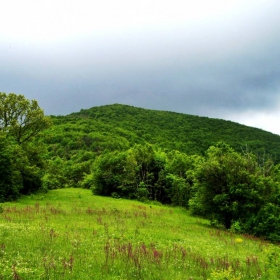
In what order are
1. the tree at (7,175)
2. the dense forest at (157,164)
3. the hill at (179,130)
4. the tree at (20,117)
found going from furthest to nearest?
the hill at (179,130), the tree at (20,117), the tree at (7,175), the dense forest at (157,164)

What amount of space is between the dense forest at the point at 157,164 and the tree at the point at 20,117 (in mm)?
153

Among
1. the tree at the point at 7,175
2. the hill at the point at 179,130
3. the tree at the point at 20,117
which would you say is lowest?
the tree at the point at 7,175

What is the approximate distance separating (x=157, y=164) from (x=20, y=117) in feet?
95.5

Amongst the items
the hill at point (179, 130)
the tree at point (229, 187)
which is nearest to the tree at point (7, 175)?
the tree at point (229, 187)

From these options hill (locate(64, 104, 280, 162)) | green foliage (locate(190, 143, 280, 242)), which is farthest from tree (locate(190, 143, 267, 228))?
hill (locate(64, 104, 280, 162))

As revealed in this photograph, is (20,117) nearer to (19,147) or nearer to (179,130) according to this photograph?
(19,147)

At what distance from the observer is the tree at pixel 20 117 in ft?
147

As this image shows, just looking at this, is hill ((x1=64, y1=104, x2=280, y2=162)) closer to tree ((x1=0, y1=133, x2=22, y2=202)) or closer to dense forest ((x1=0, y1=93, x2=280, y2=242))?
dense forest ((x1=0, y1=93, x2=280, y2=242))

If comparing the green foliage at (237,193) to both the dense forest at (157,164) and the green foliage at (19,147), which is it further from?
the green foliage at (19,147)

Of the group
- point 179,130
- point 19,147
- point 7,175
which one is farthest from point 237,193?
point 179,130

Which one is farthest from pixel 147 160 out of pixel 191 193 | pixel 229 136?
pixel 229 136

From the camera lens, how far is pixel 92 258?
35.8 feet

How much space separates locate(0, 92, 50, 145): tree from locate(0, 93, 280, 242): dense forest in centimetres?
15

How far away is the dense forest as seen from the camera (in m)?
29.4
